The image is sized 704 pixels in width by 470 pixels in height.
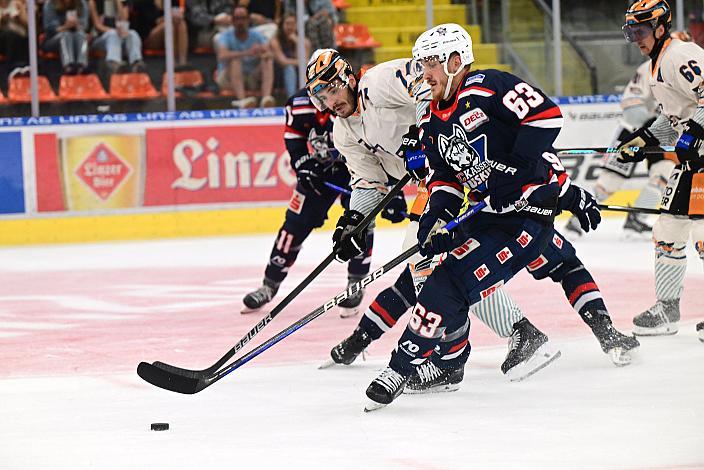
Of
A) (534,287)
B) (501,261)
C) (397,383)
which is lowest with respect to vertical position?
(534,287)

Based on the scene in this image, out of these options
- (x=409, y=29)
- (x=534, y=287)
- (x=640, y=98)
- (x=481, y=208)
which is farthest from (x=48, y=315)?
(x=409, y=29)

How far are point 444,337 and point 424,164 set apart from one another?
23.0 inches

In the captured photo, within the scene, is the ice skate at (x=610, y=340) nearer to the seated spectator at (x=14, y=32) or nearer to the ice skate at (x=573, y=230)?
the ice skate at (x=573, y=230)

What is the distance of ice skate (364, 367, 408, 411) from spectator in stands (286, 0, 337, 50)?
17.1ft

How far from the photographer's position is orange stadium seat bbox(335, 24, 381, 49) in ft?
29.2

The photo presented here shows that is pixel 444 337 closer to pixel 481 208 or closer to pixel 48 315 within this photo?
pixel 481 208

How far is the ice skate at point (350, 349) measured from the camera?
13.5 feet

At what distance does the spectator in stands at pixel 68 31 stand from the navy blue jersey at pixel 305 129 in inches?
129

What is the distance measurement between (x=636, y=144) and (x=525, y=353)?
1111 mm

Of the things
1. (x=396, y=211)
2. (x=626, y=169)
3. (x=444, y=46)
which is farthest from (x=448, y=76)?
(x=626, y=169)

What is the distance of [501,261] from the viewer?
11.5ft

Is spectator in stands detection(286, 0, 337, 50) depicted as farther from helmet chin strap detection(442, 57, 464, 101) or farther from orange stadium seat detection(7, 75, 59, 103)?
helmet chin strap detection(442, 57, 464, 101)

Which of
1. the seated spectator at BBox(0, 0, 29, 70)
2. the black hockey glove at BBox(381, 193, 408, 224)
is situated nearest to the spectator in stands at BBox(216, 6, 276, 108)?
the seated spectator at BBox(0, 0, 29, 70)

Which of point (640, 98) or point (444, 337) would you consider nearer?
point (444, 337)
